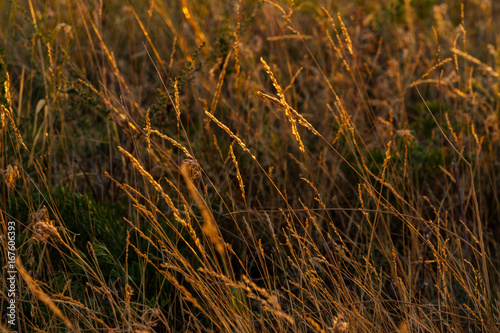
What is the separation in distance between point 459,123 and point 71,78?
5.70ft

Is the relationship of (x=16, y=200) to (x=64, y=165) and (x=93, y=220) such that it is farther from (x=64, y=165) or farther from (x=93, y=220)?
(x=64, y=165)

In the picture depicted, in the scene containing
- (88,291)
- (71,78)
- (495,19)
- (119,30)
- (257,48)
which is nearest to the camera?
(88,291)

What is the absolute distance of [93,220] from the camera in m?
1.53

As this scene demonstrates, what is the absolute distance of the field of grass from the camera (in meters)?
1.21

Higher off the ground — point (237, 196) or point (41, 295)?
point (41, 295)

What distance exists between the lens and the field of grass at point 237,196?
1207mm

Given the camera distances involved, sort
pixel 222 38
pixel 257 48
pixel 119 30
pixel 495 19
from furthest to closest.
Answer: pixel 495 19
pixel 119 30
pixel 257 48
pixel 222 38

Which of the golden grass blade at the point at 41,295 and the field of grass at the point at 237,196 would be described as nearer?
the golden grass blade at the point at 41,295

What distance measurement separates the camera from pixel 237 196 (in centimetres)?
184

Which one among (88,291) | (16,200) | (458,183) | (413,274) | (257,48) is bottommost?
(413,274)

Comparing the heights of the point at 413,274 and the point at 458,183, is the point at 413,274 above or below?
below

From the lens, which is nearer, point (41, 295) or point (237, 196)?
point (41, 295)

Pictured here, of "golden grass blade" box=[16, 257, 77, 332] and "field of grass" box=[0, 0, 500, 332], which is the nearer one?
"golden grass blade" box=[16, 257, 77, 332]

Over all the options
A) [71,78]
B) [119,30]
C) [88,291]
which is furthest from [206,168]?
[119,30]
